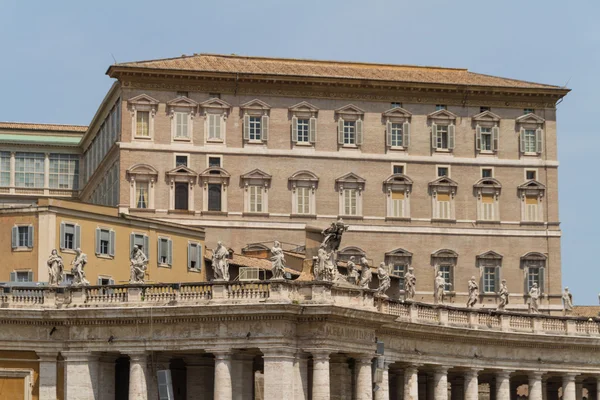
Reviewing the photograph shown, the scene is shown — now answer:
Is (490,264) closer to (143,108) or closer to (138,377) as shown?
(143,108)

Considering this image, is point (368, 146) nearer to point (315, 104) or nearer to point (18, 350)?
point (315, 104)

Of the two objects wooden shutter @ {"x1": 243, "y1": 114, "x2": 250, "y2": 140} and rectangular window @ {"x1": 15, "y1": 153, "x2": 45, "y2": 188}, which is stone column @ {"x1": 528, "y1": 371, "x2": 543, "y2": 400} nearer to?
wooden shutter @ {"x1": 243, "y1": 114, "x2": 250, "y2": 140}

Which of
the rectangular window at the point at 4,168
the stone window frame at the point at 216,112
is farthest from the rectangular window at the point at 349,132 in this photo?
the rectangular window at the point at 4,168

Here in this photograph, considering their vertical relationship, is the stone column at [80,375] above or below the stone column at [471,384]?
above

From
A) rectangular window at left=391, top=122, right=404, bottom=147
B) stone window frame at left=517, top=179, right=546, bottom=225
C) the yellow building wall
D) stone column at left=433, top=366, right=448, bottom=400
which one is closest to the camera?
the yellow building wall

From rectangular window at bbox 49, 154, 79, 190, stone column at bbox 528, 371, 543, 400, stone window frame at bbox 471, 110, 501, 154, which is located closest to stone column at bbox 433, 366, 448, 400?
stone column at bbox 528, 371, 543, 400

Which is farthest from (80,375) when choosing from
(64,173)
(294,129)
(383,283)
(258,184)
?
(64,173)

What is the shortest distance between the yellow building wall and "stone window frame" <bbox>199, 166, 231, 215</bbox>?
4788cm

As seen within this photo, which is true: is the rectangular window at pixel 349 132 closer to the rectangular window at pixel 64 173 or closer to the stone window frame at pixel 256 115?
the stone window frame at pixel 256 115

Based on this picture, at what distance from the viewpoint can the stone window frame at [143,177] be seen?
12381 centimetres

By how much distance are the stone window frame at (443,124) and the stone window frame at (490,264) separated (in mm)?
8577

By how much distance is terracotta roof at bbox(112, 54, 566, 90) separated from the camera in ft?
416

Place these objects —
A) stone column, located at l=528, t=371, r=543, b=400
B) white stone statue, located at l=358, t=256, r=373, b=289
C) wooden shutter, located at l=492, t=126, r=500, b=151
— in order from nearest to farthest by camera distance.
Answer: white stone statue, located at l=358, t=256, r=373, b=289, stone column, located at l=528, t=371, r=543, b=400, wooden shutter, located at l=492, t=126, r=500, b=151

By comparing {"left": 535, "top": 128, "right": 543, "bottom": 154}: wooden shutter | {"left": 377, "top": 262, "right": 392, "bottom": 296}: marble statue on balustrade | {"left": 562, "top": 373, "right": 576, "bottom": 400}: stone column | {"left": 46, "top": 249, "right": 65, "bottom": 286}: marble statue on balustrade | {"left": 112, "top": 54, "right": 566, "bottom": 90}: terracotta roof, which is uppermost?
{"left": 112, "top": 54, "right": 566, "bottom": 90}: terracotta roof
